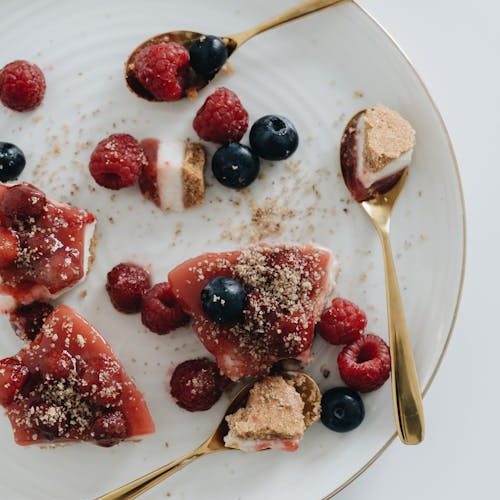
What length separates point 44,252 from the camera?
6.77ft

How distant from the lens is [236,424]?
78.3 inches

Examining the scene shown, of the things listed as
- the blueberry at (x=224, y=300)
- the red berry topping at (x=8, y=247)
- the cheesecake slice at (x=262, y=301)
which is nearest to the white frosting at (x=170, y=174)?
the cheesecake slice at (x=262, y=301)

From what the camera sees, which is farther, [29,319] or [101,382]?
[29,319]

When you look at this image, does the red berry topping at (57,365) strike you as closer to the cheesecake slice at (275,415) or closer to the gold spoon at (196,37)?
the cheesecake slice at (275,415)

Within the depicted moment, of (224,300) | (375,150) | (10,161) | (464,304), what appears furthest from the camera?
(464,304)

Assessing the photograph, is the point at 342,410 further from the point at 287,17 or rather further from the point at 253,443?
the point at 287,17

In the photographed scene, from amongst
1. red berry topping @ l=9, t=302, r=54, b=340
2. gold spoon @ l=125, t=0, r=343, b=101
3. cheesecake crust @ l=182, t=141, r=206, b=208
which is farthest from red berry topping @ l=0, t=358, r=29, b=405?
gold spoon @ l=125, t=0, r=343, b=101

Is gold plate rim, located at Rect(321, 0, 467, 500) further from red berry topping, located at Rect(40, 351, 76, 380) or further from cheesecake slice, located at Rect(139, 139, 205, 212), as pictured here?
red berry topping, located at Rect(40, 351, 76, 380)

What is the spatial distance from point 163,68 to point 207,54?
0.44ft

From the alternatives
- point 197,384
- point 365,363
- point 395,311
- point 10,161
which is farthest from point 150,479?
point 10,161

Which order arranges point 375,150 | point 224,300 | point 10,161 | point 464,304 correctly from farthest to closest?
point 464,304 → point 10,161 → point 375,150 → point 224,300

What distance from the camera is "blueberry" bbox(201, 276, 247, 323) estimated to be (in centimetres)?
192

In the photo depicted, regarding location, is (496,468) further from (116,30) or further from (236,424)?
(116,30)

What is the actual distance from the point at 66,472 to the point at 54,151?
96 cm
